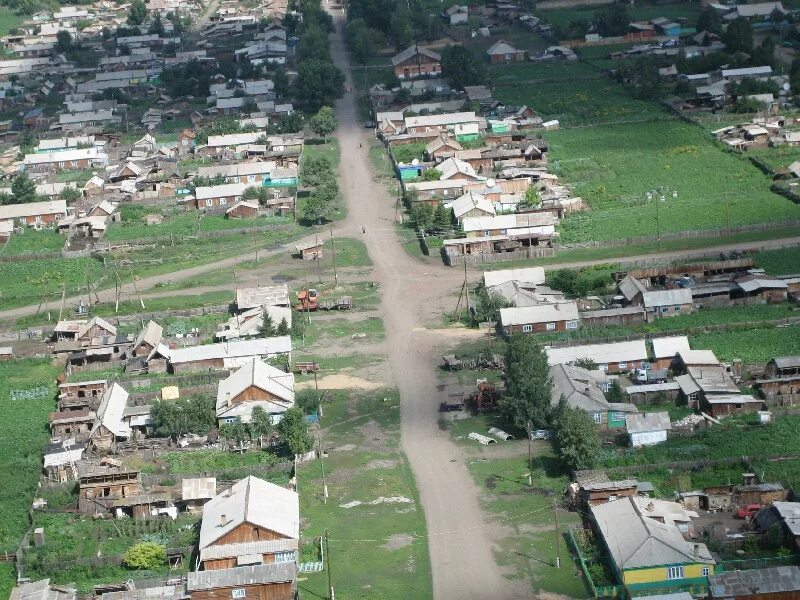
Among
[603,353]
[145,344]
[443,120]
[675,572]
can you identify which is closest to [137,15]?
[443,120]

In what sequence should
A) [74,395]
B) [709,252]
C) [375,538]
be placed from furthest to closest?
1. [709,252]
2. [74,395]
3. [375,538]

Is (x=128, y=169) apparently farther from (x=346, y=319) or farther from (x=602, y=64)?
(x=602, y=64)

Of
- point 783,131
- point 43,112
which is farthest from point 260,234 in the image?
point 43,112

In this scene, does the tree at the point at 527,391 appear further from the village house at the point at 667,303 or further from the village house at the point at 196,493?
the village house at the point at 196,493

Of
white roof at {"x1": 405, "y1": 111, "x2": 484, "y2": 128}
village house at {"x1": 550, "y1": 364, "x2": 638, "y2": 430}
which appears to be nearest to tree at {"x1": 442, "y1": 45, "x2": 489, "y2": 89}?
white roof at {"x1": 405, "y1": 111, "x2": 484, "y2": 128}

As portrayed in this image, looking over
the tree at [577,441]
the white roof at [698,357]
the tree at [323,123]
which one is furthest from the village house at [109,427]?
the tree at [323,123]
